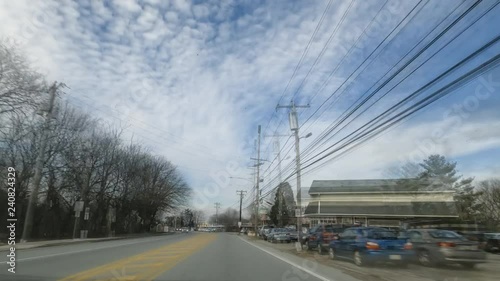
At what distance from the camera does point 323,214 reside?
68750 mm

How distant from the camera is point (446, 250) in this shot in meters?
16.6

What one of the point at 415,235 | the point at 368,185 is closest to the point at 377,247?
the point at 415,235

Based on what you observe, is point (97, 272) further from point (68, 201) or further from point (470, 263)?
point (68, 201)

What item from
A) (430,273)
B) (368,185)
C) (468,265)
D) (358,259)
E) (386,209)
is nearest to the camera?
(430,273)

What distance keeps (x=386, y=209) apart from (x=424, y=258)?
48.6 meters

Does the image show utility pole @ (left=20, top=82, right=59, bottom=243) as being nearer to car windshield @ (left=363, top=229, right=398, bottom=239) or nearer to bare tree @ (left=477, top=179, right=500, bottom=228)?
car windshield @ (left=363, top=229, right=398, bottom=239)

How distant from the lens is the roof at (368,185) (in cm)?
5909

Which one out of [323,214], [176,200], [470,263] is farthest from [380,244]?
[176,200]

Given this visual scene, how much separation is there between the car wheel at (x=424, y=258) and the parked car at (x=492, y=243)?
12.9m

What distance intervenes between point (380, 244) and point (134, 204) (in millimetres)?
57191

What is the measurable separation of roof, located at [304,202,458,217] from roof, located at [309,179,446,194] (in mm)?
2460


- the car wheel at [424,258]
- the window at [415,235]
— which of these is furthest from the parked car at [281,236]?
the car wheel at [424,258]

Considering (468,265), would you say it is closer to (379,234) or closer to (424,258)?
(424,258)

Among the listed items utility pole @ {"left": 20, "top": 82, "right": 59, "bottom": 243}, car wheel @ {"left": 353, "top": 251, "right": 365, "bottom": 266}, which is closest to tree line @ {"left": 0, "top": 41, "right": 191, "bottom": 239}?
utility pole @ {"left": 20, "top": 82, "right": 59, "bottom": 243}
